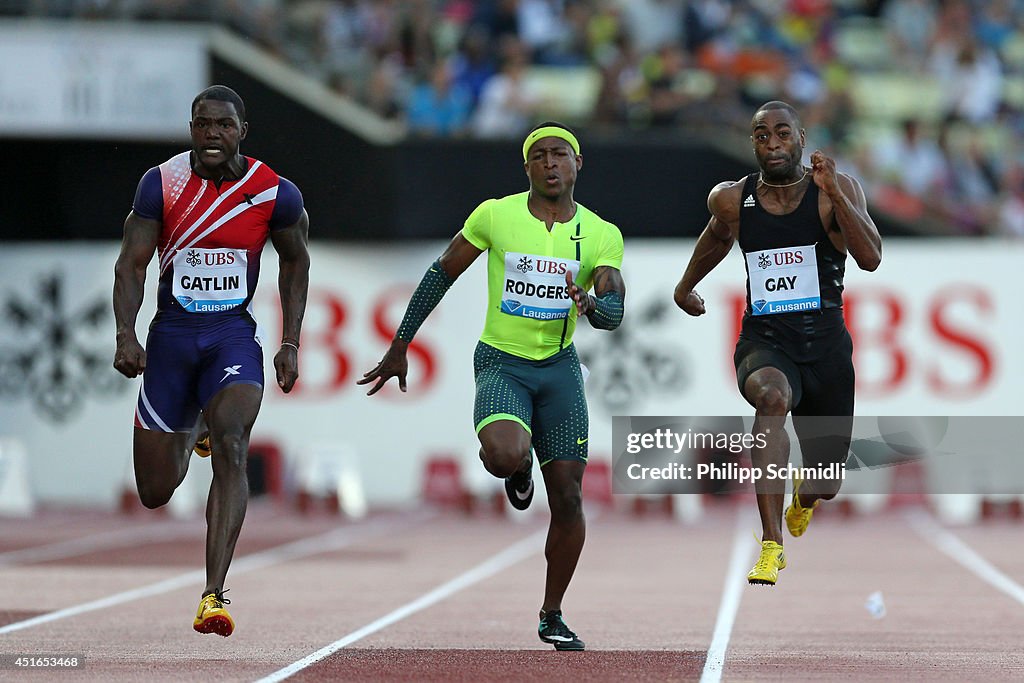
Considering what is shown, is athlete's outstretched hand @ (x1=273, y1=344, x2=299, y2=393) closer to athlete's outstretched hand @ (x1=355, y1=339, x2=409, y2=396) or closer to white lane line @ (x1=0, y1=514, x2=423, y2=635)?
athlete's outstretched hand @ (x1=355, y1=339, x2=409, y2=396)

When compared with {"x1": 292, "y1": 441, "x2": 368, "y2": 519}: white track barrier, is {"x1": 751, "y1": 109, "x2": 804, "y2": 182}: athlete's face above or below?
above

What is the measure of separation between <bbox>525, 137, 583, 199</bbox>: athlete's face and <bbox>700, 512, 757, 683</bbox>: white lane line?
2303 mm

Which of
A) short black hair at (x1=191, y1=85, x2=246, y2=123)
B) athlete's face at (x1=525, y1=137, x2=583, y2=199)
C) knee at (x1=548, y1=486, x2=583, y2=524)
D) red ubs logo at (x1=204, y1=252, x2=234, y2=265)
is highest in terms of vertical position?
short black hair at (x1=191, y1=85, x2=246, y2=123)

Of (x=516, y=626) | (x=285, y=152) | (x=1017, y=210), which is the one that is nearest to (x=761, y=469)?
(x=516, y=626)

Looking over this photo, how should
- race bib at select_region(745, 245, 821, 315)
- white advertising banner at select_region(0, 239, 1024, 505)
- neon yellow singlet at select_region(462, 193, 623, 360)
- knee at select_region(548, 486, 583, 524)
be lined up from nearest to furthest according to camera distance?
neon yellow singlet at select_region(462, 193, 623, 360) < knee at select_region(548, 486, 583, 524) < race bib at select_region(745, 245, 821, 315) < white advertising banner at select_region(0, 239, 1024, 505)

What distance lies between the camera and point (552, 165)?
8.76 m

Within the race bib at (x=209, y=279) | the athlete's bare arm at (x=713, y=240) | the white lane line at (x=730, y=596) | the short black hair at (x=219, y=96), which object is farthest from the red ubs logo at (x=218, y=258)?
the white lane line at (x=730, y=596)

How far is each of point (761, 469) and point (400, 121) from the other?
497 inches

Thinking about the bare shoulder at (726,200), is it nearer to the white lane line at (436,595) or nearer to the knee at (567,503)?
the knee at (567,503)

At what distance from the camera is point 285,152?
66.5ft

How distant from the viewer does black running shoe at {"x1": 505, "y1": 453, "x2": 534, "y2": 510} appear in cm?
893

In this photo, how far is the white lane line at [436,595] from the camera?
820 centimetres

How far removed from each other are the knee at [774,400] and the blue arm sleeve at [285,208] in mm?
2347

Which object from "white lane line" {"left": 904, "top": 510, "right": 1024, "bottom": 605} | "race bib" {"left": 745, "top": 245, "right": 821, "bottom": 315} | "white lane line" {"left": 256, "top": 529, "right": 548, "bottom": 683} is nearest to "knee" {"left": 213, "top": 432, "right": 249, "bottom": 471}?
"white lane line" {"left": 256, "top": 529, "right": 548, "bottom": 683}
